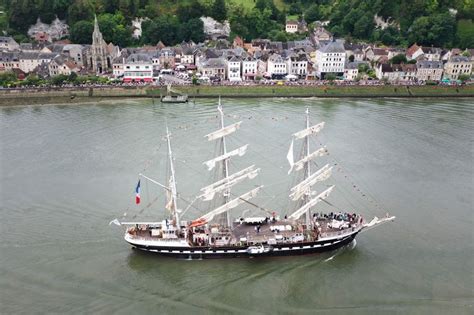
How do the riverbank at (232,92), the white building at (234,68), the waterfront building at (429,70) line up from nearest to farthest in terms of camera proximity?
the riverbank at (232,92) < the white building at (234,68) < the waterfront building at (429,70)

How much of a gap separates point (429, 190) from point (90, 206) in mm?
18836

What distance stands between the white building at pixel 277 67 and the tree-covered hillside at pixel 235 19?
13.2 meters

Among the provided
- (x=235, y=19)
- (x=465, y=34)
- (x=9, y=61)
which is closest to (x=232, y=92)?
(x=235, y=19)

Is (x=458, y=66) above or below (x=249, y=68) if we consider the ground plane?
above

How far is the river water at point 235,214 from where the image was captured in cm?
1831

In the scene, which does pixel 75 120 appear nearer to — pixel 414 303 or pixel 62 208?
pixel 62 208

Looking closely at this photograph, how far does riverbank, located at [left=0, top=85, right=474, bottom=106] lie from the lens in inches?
1887

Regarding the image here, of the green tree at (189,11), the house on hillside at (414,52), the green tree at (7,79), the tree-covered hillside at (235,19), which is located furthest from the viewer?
the green tree at (189,11)

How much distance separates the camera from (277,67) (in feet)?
183

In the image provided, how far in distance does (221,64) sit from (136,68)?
32.9 ft

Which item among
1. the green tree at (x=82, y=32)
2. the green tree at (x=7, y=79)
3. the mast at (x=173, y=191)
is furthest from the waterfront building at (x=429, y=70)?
the green tree at (x=7, y=79)

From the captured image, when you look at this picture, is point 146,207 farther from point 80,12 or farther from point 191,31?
point 80,12

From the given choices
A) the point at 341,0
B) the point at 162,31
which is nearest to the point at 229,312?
the point at 162,31

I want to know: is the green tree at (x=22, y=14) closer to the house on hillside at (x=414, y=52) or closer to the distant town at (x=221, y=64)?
the distant town at (x=221, y=64)
